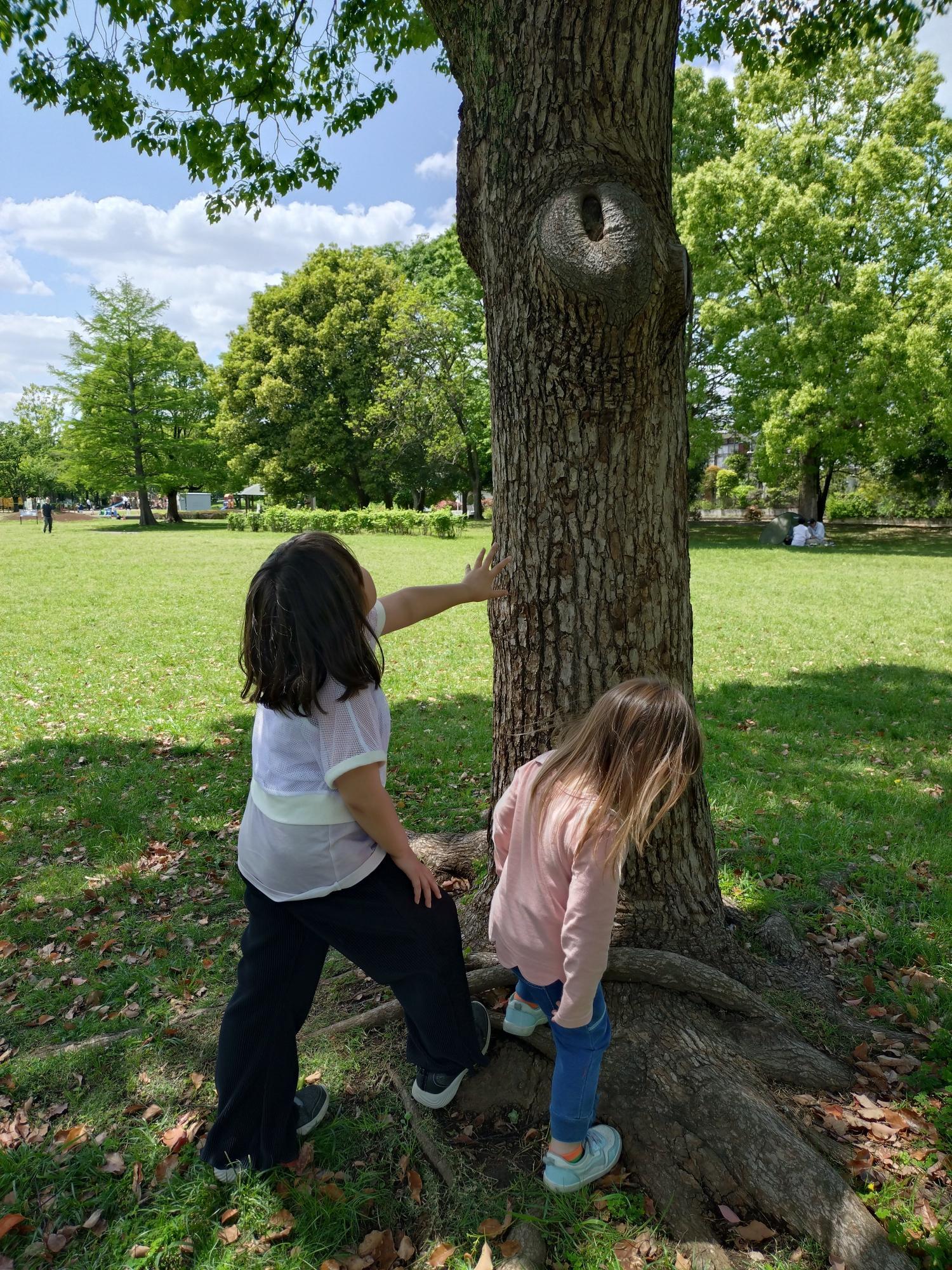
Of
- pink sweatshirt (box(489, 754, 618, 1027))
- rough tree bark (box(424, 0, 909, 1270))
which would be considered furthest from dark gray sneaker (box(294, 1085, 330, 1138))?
pink sweatshirt (box(489, 754, 618, 1027))

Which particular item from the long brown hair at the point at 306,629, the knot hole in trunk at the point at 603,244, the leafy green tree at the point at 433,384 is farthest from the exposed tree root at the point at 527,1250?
the leafy green tree at the point at 433,384

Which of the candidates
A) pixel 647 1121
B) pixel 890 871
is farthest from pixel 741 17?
pixel 647 1121

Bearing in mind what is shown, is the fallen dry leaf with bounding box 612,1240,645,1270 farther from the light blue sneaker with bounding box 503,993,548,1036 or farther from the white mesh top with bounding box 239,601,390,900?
the white mesh top with bounding box 239,601,390,900

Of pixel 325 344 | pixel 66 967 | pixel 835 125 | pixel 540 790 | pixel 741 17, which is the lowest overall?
pixel 66 967

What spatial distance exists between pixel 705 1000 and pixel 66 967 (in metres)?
2.95

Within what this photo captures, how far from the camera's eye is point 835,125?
2636cm

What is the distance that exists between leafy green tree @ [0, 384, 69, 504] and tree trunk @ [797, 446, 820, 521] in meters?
62.1

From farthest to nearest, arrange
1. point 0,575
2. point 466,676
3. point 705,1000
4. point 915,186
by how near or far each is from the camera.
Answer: point 915,186
point 0,575
point 466,676
point 705,1000

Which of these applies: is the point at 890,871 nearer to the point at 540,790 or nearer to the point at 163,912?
the point at 540,790

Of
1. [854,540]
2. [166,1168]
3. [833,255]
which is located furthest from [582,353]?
[854,540]

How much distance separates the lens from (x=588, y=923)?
210 cm

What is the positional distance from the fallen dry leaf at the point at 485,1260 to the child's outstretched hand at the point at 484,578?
1.93m

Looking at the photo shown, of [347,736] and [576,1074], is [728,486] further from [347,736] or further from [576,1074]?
[347,736]

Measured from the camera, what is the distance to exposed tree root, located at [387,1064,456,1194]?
2441mm
